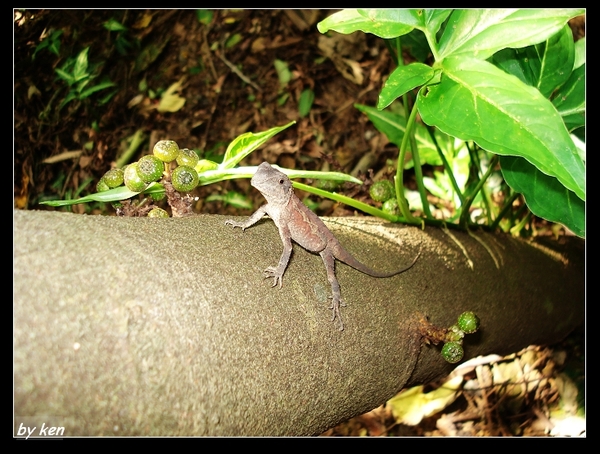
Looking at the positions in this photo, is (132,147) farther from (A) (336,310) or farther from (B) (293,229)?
(A) (336,310)

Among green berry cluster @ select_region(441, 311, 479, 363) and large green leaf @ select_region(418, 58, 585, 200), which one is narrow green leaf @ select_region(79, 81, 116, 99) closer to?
large green leaf @ select_region(418, 58, 585, 200)

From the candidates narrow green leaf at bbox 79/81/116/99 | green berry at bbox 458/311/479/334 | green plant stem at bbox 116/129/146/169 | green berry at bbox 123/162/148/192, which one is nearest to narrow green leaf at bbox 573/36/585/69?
green berry at bbox 458/311/479/334

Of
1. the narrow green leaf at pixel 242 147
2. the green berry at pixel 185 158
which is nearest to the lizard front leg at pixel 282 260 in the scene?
the narrow green leaf at pixel 242 147

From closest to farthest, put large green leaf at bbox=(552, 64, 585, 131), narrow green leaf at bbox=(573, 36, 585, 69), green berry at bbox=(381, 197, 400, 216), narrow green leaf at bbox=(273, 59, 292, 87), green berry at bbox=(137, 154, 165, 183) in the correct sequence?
green berry at bbox=(137, 154, 165, 183), large green leaf at bbox=(552, 64, 585, 131), green berry at bbox=(381, 197, 400, 216), narrow green leaf at bbox=(573, 36, 585, 69), narrow green leaf at bbox=(273, 59, 292, 87)

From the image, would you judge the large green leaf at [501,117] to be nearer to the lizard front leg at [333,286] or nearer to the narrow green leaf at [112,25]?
the lizard front leg at [333,286]

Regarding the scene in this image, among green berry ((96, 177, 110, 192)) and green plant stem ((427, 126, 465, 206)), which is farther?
green plant stem ((427, 126, 465, 206))

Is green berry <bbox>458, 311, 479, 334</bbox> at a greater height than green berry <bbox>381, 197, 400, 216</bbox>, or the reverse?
green berry <bbox>381, 197, 400, 216</bbox>

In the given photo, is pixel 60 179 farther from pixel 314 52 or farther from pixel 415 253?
pixel 415 253

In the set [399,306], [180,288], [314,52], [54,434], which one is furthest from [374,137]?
[54,434]
